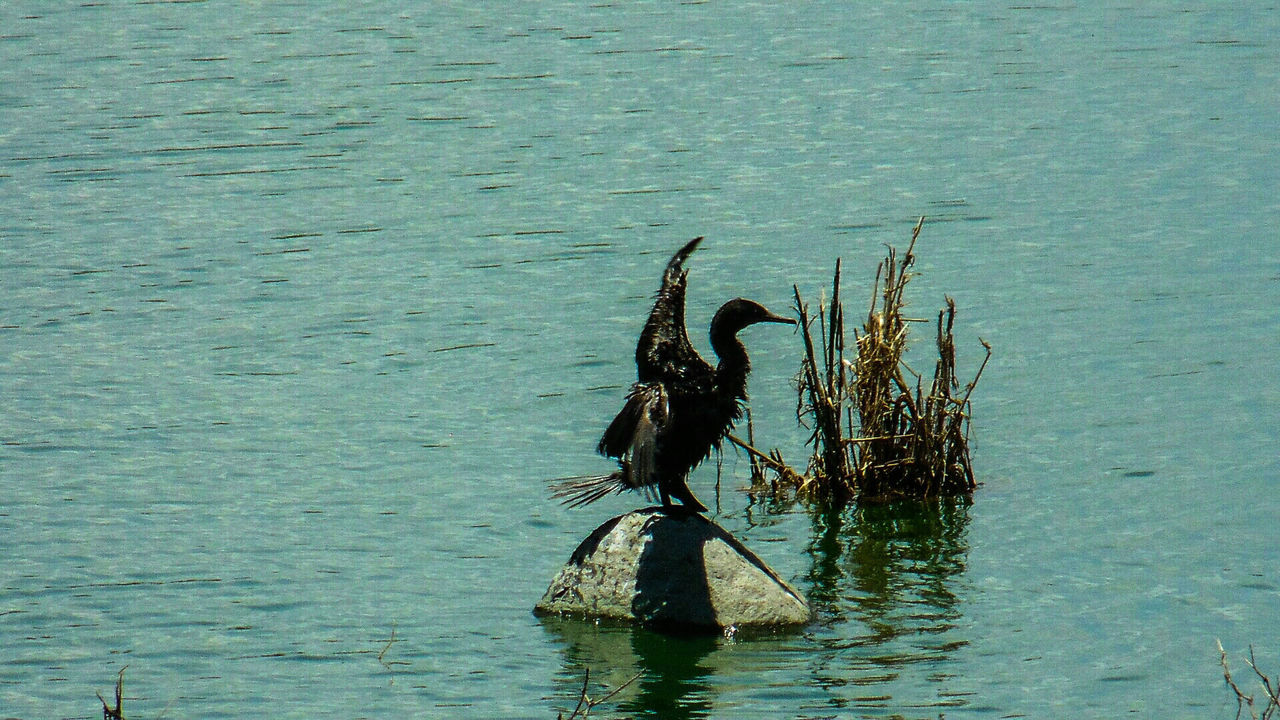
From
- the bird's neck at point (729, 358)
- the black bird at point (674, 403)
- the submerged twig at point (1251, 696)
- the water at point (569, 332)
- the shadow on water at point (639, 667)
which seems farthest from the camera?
the bird's neck at point (729, 358)

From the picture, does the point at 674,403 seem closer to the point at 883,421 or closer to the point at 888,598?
the point at 888,598

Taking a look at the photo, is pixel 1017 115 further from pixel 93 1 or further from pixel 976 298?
pixel 93 1

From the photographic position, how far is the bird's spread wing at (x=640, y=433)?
10266 mm

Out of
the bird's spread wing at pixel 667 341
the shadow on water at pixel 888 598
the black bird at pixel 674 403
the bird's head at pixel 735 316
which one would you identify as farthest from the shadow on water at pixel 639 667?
the bird's head at pixel 735 316

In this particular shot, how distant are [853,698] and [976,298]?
8.54m

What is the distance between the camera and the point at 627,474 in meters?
10.3

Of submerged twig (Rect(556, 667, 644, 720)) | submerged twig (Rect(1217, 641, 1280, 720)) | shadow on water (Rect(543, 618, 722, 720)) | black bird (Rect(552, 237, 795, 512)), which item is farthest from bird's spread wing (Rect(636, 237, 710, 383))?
submerged twig (Rect(1217, 641, 1280, 720))

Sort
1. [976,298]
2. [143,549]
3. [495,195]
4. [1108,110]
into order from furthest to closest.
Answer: [1108,110] → [495,195] → [976,298] → [143,549]

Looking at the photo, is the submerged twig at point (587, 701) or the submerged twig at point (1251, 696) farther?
the submerged twig at point (587, 701)

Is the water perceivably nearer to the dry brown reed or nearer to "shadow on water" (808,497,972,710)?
"shadow on water" (808,497,972,710)

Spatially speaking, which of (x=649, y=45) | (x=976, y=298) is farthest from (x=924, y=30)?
(x=976, y=298)

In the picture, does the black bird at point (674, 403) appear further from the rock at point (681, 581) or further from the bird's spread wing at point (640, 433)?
the rock at point (681, 581)

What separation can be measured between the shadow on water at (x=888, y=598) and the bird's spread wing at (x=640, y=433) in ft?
4.76

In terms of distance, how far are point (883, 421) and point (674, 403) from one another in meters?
2.77
